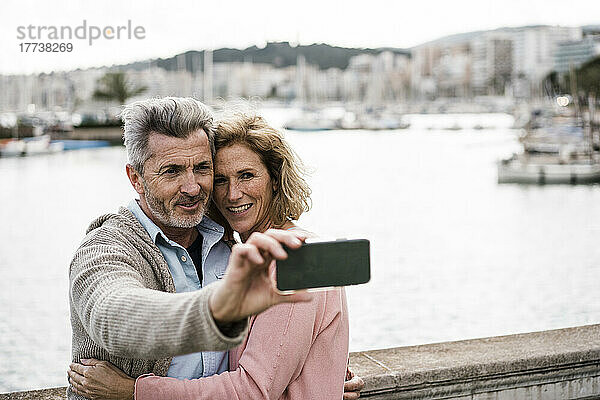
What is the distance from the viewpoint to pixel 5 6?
57812mm

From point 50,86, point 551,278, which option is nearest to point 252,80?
point 50,86

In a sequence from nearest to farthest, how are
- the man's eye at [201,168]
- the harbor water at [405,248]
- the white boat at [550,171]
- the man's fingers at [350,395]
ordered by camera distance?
1. the man's eye at [201,168]
2. the man's fingers at [350,395]
3. the harbor water at [405,248]
4. the white boat at [550,171]

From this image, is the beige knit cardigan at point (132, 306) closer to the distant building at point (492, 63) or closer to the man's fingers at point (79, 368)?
the man's fingers at point (79, 368)

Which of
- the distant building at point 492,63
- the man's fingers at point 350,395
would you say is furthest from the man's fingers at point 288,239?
the distant building at point 492,63

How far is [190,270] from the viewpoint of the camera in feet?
6.49

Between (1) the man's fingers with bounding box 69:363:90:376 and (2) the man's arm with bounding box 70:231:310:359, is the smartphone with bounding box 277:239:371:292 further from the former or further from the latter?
(1) the man's fingers with bounding box 69:363:90:376

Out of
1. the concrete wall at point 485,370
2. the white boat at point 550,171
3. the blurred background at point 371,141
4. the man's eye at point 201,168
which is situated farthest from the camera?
the white boat at point 550,171

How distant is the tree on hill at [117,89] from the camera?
68.3 m

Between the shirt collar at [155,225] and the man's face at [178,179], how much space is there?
2cm

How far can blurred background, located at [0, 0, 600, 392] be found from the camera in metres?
15.0

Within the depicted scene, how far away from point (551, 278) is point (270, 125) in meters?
16.8

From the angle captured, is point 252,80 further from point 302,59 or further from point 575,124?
point 575,124

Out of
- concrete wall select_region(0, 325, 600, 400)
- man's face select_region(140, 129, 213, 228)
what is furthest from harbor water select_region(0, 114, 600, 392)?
concrete wall select_region(0, 325, 600, 400)

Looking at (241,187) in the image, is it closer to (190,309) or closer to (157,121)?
(157,121)
